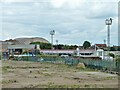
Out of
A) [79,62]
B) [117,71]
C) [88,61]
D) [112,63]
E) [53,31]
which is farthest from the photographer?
[53,31]

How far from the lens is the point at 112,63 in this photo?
31.2 meters

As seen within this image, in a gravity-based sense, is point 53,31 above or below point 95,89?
above

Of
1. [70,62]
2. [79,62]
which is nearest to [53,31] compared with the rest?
[70,62]

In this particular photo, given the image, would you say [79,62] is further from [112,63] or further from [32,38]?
[32,38]

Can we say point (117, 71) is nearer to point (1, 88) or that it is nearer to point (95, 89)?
point (95, 89)

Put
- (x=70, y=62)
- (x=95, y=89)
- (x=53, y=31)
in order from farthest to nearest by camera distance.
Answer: (x=53, y=31)
(x=70, y=62)
(x=95, y=89)

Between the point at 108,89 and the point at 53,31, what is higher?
the point at 53,31

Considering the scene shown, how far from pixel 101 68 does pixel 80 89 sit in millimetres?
19260

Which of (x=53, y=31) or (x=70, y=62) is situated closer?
(x=70, y=62)

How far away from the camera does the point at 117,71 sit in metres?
29.2

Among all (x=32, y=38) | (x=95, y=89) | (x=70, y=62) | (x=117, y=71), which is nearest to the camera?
(x=95, y=89)

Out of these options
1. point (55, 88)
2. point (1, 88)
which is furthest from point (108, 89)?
point (1, 88)

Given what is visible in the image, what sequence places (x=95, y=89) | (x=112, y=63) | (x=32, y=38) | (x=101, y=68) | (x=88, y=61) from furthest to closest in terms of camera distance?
1. (x=32, y=38)
2. (x=88, y=61)
3. (x=101, y=68)
4. (x=112, y=63)
5. (x=95, y=89)

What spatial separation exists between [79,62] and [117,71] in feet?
47.2
